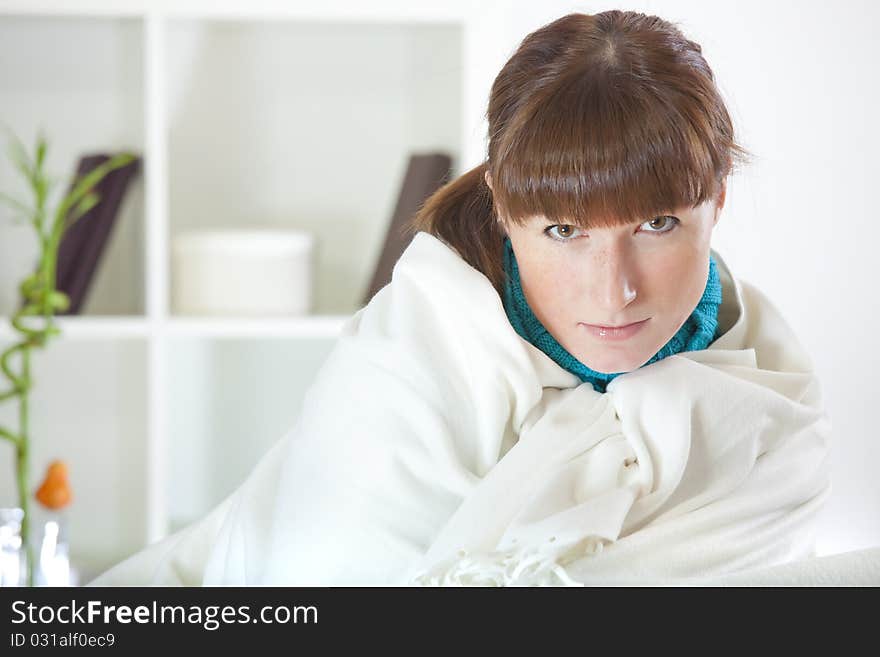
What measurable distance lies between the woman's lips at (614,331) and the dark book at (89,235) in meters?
0.55

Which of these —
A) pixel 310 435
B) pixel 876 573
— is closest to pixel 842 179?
pixel 876 573

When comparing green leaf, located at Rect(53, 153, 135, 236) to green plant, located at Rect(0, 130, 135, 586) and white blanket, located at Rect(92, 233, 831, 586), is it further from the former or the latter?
white blanket, located at Rect(92, 233, 831, 586)

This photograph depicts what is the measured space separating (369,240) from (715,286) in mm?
431

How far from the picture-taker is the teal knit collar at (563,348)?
56 centimetres

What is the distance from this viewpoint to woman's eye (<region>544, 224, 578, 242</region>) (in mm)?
514

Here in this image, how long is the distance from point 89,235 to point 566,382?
22.8 inches

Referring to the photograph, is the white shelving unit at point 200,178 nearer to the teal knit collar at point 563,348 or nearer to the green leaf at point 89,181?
A: the green leaf at point 89,181

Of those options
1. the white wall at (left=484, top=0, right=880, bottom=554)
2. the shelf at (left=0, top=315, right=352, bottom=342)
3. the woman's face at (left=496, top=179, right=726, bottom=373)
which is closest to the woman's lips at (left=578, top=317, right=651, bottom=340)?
the woman's face at (left=496, top=179, right=726, bottom=373)

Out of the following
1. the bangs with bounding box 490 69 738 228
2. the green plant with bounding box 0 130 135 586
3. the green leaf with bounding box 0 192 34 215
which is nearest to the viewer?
the bangs with bounding box 490 69 738 228

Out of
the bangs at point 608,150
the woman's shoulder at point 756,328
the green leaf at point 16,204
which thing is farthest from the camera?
the green leaf at point 16,204

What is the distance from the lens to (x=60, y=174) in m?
0.95

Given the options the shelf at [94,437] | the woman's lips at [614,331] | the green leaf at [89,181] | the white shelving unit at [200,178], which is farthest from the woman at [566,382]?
the green leaf at [89,181]
